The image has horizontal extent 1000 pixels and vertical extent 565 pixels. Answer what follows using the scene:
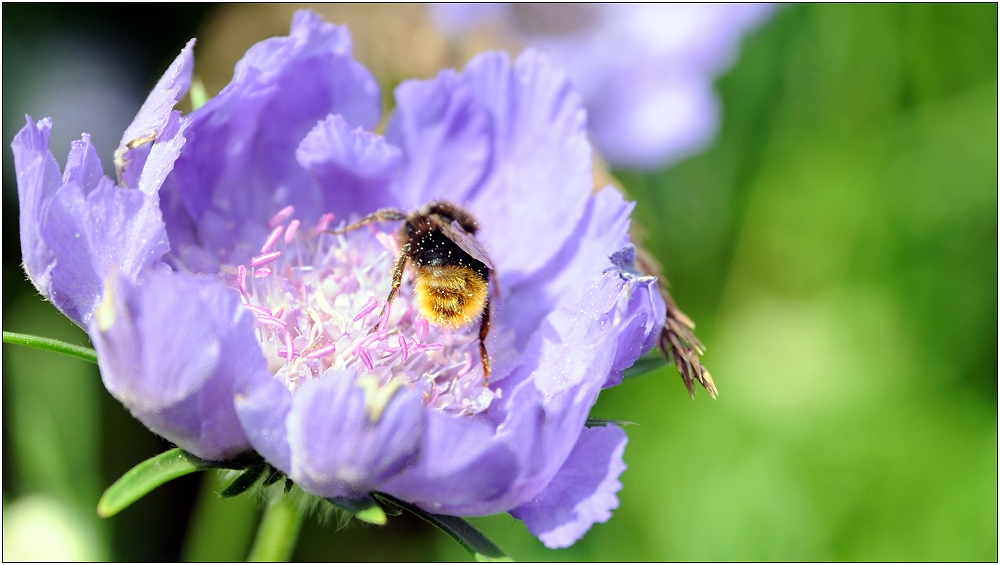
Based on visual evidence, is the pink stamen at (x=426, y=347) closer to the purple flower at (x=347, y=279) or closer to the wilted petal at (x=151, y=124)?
the purple flower at (x=347, y=279)

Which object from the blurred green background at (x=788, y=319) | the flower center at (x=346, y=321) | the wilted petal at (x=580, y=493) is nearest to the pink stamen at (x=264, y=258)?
the flower center at (x=346, y=321)

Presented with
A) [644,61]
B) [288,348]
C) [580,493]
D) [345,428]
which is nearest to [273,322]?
[288,348]

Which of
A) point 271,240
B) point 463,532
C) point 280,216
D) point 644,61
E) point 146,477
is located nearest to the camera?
point 146,477

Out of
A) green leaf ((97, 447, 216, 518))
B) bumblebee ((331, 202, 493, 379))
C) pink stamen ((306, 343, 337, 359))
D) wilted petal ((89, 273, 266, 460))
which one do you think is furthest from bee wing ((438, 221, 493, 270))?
green leaf ((97, 447, 216, 518))

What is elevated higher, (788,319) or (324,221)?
(324,221)

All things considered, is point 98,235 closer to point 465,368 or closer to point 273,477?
point 273,477

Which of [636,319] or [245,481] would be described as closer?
[245,481]

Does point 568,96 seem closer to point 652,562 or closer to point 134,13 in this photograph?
point 652,562

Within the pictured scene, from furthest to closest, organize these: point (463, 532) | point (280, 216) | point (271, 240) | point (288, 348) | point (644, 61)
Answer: point (644, 61), point (280, 216), point (271, 240), point (288, 348), point (463, 532)
